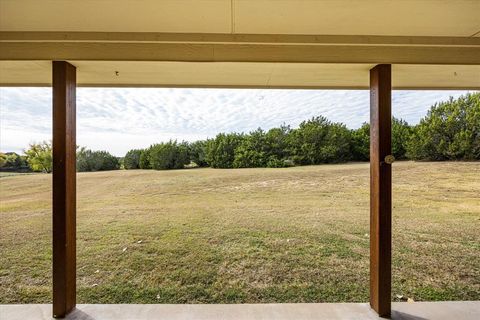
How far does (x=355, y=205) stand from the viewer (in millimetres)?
4770

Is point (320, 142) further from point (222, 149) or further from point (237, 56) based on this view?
point (237, 56)

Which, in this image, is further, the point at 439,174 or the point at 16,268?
the point at 439,174

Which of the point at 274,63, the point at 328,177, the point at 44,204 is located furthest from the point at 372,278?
the point at 44,204

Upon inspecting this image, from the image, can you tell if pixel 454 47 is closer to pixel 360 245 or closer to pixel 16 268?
pixel 360 245

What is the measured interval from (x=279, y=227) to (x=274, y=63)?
9.51 ft

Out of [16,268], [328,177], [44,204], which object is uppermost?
[328,177]

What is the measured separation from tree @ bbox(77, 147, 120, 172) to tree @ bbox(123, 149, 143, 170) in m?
0.21

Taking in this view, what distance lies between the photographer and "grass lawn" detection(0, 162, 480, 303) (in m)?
3.34

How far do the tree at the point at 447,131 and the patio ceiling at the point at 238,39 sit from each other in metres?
2.61

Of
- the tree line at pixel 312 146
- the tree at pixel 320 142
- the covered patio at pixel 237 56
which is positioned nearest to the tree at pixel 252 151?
the tree line at pixel 312 146

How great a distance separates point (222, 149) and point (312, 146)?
176 centimetres

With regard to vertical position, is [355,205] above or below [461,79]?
below

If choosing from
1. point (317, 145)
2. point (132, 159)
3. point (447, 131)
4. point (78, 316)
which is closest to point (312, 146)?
point (317, 145)

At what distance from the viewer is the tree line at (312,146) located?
480 cm
